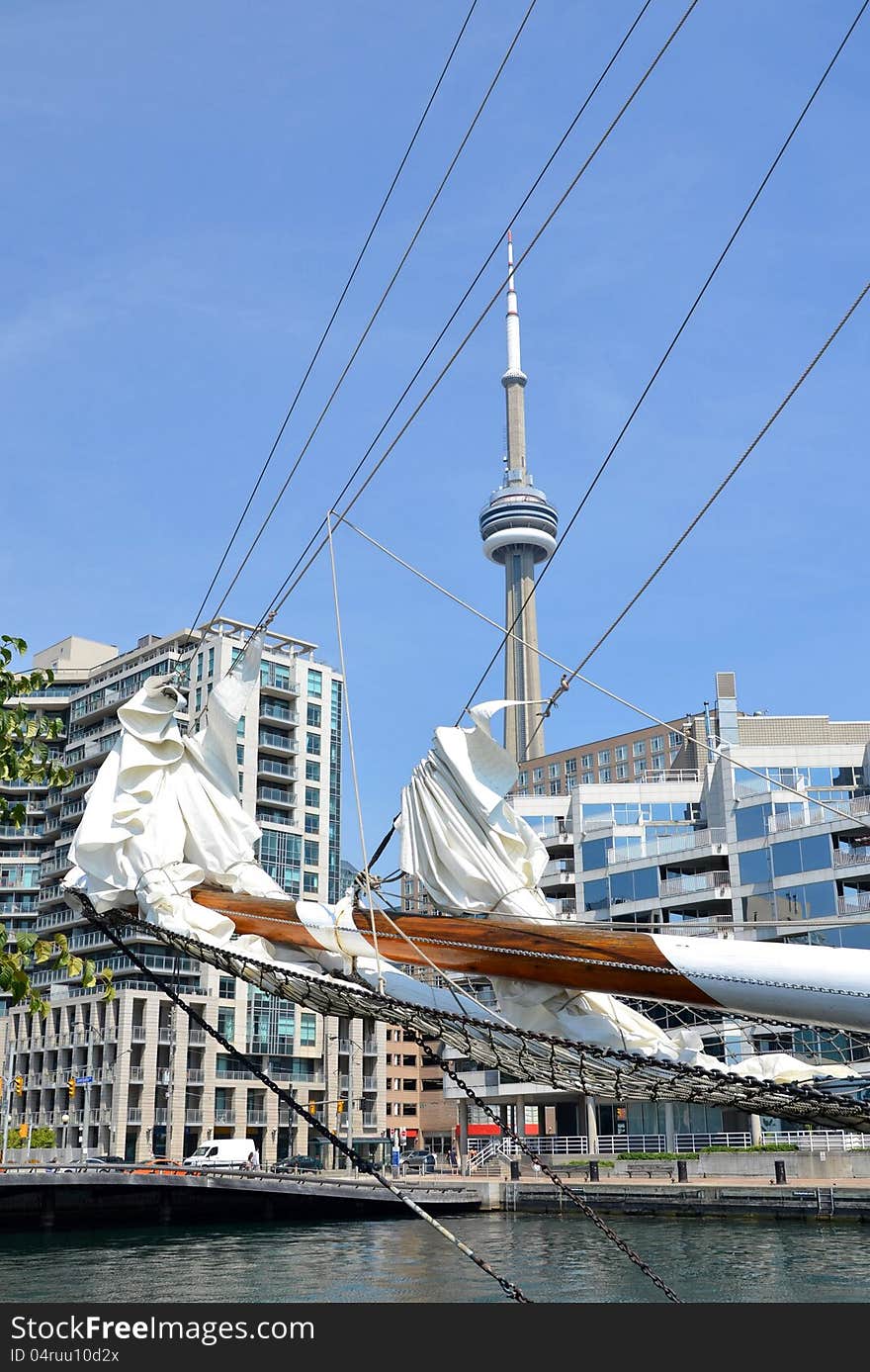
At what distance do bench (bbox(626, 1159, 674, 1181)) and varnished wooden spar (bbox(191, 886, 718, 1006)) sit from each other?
3599 centimetres

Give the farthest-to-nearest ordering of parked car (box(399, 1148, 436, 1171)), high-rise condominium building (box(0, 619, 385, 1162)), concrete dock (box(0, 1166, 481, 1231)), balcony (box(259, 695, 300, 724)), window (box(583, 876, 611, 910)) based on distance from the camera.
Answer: balcony (box(259, 695, 300, 724)) → high-rise condominium building (box(0, 619, 385, 1162)) → window (box(583, 876, 611, 910)) → parked car (box(399, 1148, 436, 1171)) → concrete dock (box(0, 1166, 481, 1231))

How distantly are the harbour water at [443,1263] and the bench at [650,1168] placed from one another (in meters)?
5.89

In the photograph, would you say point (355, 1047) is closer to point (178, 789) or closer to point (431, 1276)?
point (431, 1276)

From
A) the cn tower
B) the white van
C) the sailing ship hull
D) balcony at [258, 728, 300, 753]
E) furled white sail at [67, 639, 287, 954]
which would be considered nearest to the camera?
the sailing ship hull

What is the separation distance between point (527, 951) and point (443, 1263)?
20.6m

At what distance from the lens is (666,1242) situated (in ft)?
102

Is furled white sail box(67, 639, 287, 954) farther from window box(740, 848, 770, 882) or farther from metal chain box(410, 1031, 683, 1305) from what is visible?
window box(740, 848, 770, 882)

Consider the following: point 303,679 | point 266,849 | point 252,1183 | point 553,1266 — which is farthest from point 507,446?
point 553,1266

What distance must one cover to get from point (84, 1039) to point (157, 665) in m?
23.8

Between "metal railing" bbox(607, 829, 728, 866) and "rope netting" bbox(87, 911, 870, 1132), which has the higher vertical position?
"metal railing" bbox(607, 829, 728, 866)

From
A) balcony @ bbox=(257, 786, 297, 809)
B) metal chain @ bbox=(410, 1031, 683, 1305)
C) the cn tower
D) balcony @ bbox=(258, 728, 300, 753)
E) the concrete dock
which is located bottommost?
the concrete dock

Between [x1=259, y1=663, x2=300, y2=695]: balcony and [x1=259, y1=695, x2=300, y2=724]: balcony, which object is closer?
[x1=259, y1=695, x2=300, y2=724]: balcony

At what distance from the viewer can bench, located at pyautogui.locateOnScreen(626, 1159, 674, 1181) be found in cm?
4506

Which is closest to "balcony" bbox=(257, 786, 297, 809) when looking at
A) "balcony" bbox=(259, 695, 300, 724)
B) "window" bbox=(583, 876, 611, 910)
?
"balcony" bbox=(259, 695, 300, 724)
